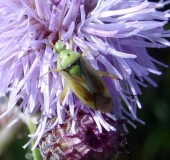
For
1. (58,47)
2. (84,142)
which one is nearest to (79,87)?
(58,47)

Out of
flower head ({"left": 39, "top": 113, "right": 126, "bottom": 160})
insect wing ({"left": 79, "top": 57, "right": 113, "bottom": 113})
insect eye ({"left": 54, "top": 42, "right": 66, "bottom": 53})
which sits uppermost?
insect eye ({"left": 54, "top": 42, "right": 66, "bottom": 53})

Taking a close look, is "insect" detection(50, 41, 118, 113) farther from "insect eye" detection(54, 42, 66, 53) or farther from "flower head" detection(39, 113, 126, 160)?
"flower head" detection(39, 113, 126, 160)

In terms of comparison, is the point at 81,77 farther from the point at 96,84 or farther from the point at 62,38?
the point at 62,38

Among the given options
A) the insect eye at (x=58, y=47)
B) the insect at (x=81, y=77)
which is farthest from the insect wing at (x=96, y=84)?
the insect eye at (x=58, y=47)

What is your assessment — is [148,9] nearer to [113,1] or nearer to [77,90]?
[113,1]

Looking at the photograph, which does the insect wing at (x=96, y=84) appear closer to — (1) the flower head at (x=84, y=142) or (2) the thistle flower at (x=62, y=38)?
(2) the thistle flower at (x=62, y=38)

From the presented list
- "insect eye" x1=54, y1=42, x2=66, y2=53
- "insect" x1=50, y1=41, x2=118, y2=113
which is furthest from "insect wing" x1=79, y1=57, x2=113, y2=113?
"insect eye" x1=54, y1=42, x2=66, y2=53

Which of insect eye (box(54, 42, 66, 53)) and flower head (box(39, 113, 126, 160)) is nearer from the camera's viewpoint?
insect eye (box(54, 42, 66, 53))
